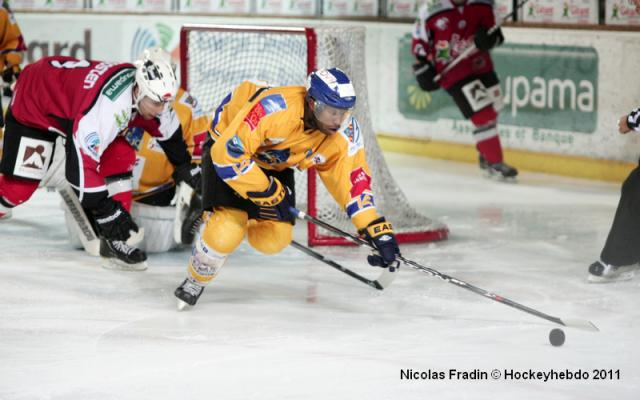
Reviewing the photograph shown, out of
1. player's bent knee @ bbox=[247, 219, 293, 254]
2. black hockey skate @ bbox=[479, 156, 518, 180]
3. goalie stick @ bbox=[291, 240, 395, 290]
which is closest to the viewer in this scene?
player's bent knee @ bbox=[247, 219, 293, 254]

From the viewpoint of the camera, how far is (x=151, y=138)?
5633 mm

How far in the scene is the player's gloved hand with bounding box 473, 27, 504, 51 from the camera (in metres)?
7.50

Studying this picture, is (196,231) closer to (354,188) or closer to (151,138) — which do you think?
(151,138)

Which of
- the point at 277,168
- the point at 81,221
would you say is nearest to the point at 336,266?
the point at 277,168

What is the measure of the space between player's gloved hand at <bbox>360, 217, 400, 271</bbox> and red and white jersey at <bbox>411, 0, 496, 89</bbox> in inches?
143

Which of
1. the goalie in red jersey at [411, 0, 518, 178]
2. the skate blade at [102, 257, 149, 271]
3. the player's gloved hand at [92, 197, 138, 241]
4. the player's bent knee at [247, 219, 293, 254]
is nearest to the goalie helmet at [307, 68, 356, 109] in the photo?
the player's bent knee at [247, 219, 293, 254]

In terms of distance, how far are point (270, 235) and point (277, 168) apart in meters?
0.25

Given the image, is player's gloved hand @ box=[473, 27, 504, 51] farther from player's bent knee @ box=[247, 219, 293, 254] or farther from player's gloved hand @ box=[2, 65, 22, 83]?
player's bent knee @ box=[247, 219, 293, 254]

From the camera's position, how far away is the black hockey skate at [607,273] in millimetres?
4980

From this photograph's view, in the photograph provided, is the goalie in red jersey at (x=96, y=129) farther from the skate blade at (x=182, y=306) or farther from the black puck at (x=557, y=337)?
the black puck at (x=557, y=337)

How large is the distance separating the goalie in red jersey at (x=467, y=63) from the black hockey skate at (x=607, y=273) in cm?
264

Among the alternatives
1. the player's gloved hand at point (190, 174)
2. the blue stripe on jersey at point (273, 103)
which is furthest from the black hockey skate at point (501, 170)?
the blue stripe on jersey at point (273, 103)

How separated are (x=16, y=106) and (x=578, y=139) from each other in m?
3.92

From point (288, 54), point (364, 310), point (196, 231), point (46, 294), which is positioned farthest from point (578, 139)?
point (46, 294)
